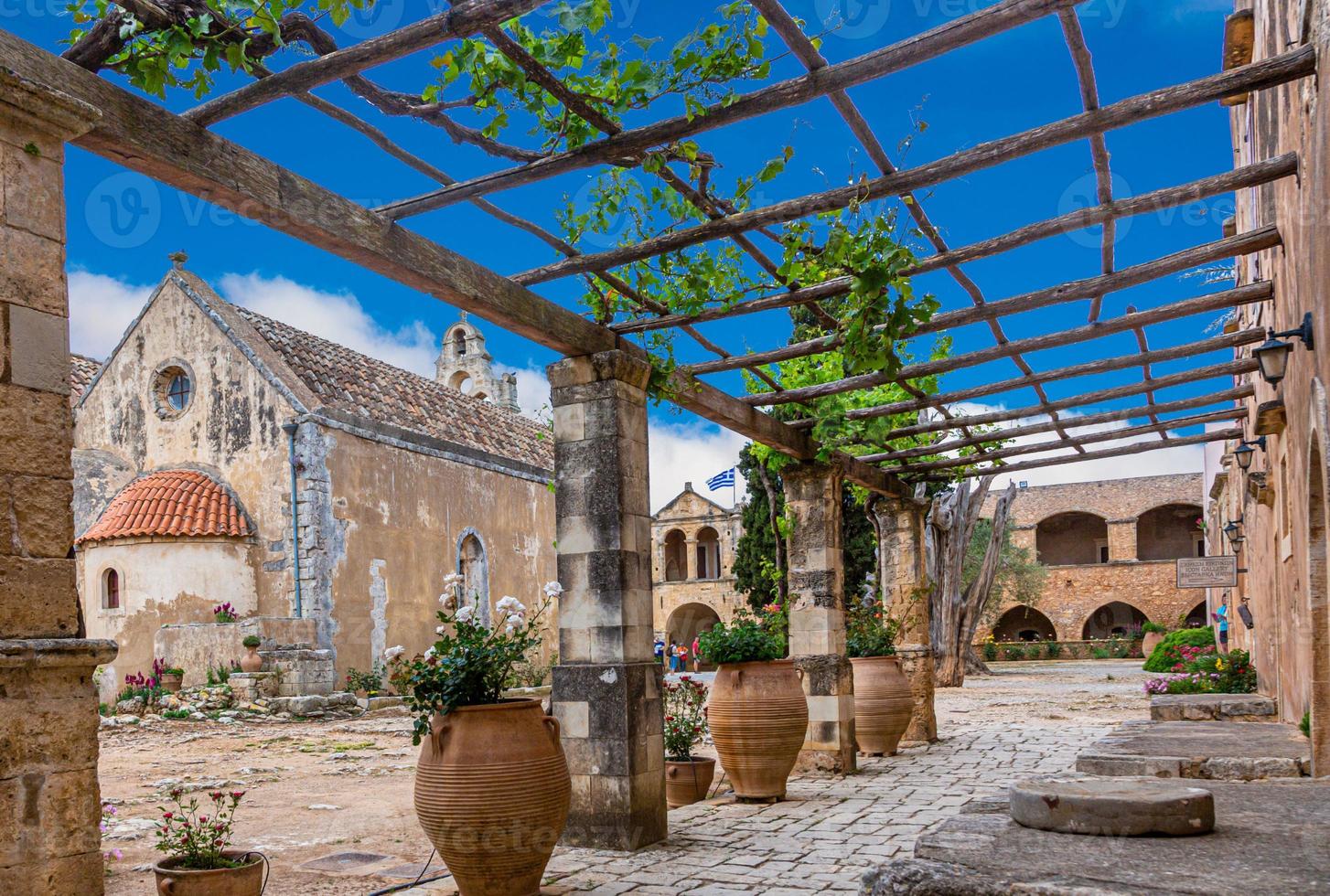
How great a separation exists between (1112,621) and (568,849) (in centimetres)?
4119

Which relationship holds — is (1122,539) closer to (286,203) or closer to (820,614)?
(820,614)

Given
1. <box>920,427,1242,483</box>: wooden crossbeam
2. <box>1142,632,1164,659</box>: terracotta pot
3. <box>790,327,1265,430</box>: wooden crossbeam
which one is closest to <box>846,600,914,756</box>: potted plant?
<box>920,427,1242,483</box>: wooden crossbeam

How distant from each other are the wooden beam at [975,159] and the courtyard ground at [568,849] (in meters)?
3.29

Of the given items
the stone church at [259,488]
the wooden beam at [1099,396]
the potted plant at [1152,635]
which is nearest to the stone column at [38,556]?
the wooden beam at [1099,396]

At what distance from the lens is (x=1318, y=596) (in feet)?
18.5

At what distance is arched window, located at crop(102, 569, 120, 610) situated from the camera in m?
17.2

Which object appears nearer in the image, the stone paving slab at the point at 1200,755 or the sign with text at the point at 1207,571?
A: the stone paving slab at the point at 1200,755

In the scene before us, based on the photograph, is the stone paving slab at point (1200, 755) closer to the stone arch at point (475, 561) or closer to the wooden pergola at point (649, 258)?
the wooden pergola at point (649, 258)

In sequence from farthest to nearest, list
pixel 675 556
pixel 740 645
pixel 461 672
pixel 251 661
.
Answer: pixel 675 556
pixel 251 661
pixel 740 645
pixel 461 672

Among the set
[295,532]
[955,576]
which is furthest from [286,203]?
[955,576]

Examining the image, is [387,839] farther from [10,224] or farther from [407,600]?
[407,600]

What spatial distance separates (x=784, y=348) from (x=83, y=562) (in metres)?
14.7

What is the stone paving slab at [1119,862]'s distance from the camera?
211 cm

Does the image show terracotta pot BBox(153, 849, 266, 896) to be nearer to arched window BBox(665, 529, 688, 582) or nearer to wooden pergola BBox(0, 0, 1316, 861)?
wooden pergola BBox(0, 0, 1316, 861)
